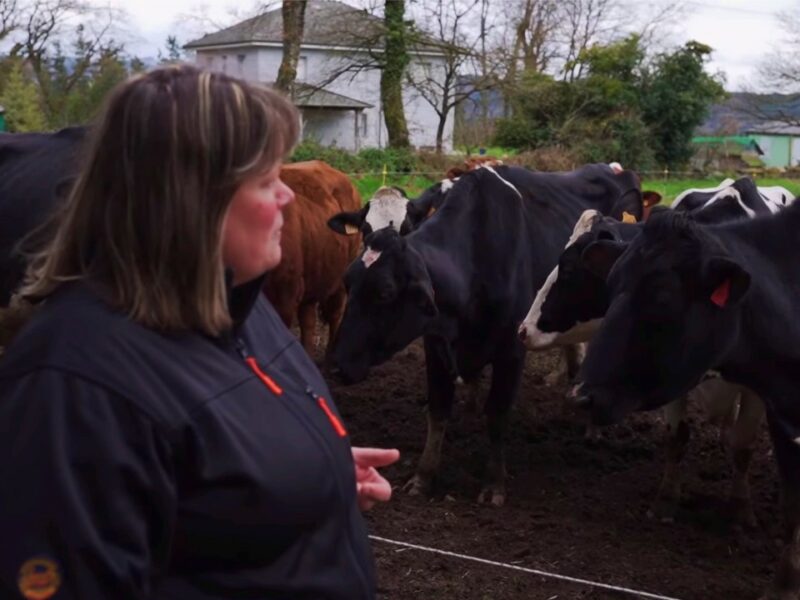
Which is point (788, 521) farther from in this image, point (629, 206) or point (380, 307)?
point (629, 206)

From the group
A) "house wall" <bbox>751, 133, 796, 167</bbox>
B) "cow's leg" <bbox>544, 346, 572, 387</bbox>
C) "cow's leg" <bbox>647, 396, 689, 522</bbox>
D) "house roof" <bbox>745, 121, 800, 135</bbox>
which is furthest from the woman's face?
"house wall" <bbox>751, 133, 796, 167</bbox>

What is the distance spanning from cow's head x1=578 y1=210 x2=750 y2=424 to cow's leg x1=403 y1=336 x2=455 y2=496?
2.04 m

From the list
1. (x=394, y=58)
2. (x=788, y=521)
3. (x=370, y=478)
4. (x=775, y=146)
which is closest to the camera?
(x=370, y=478)

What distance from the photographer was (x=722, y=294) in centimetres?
434

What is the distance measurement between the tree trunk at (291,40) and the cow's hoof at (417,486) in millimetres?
20586

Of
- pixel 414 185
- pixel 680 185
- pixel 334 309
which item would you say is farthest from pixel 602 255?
pixel 680 185

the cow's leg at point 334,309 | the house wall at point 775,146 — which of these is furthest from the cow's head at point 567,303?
the house wall at point 775,146

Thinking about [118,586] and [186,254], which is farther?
[186,254]

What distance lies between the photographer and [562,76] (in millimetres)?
38375

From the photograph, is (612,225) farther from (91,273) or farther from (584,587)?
(91,273)

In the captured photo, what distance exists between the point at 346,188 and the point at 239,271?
7959 millimetres

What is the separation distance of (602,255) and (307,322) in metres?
3.97

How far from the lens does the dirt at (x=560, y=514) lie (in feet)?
16.7

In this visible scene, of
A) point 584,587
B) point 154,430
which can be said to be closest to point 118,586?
point 154,430
